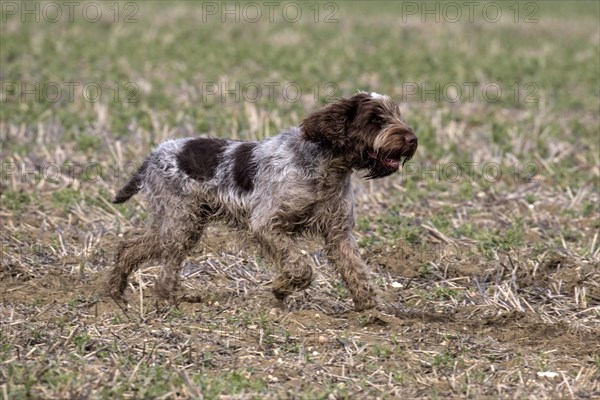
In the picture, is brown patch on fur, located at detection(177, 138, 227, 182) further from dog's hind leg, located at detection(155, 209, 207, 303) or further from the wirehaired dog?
dog's hind leg, located at detection(155, 209, 207, 303)

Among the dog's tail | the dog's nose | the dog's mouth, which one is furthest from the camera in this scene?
the dog's tail

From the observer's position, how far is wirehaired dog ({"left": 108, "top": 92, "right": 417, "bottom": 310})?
799cm

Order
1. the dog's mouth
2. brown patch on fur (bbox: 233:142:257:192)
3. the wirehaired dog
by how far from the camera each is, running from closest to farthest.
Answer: the dog's mouth → the wirehaired dog → brown patch on fur (bbox: 233:142:257:192)

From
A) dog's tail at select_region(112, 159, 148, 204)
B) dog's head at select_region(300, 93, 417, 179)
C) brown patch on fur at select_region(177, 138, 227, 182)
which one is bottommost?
dog's tail at select_region(112, 159, 148, 204)

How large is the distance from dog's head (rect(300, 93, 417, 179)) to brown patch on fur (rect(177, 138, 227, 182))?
0.89 m

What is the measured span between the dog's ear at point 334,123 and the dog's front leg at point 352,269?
740mm

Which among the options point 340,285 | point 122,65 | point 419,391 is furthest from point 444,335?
point 122,65

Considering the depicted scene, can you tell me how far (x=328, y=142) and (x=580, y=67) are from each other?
11.8 meters

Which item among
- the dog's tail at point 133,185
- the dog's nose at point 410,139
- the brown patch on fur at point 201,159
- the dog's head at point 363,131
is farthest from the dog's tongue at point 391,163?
the dog's tail at point 133,185

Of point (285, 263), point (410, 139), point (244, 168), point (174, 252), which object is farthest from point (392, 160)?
point (174, 252)

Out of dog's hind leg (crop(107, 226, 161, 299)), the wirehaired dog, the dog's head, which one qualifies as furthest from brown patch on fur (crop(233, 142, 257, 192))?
dog's hind leg (crop(107, 226, 161, 299))

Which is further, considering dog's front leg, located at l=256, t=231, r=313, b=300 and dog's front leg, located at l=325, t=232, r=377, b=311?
dog's front leg, located at l=325, t=232, r=377, b=311

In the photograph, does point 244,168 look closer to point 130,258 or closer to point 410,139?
point 130,258

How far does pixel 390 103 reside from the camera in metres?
8.01
